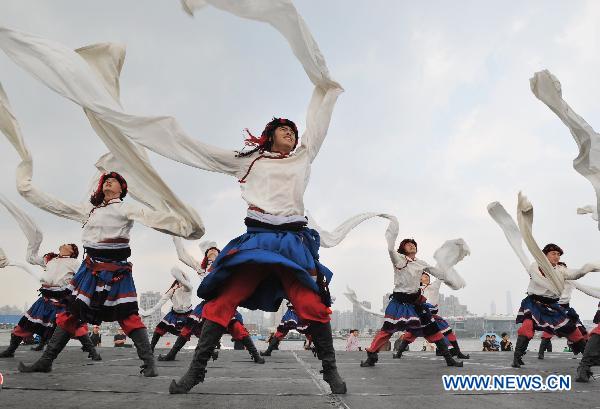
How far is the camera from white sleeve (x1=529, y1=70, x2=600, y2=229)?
3.38 meters

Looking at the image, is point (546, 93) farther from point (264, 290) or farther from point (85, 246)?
point (85, 246)

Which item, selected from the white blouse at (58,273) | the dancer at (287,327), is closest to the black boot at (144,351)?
the white blouse at (58,273)

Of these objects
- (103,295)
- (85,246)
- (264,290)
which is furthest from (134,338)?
(264,290)

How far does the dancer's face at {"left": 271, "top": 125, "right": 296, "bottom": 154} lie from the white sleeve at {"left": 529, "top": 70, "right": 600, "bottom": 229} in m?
1.75

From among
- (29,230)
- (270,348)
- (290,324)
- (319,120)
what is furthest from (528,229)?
(29,230)

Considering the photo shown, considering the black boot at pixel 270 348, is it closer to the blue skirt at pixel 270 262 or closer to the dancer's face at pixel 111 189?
the dancer's face at pixel 111 189

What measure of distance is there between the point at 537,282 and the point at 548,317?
574 mm

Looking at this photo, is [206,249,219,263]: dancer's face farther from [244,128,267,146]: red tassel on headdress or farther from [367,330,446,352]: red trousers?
[244,128,267,146]: red tassel on headdress

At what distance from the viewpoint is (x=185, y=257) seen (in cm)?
822

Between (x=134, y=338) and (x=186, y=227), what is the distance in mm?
1233

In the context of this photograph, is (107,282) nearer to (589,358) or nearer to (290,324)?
(589,358)

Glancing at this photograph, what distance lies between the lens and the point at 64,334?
431cm

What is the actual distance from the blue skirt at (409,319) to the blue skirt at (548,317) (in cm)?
145

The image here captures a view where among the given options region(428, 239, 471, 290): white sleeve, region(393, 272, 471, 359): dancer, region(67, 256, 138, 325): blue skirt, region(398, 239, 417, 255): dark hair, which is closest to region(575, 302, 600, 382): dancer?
region(393, 272, 471, 359): dancer
